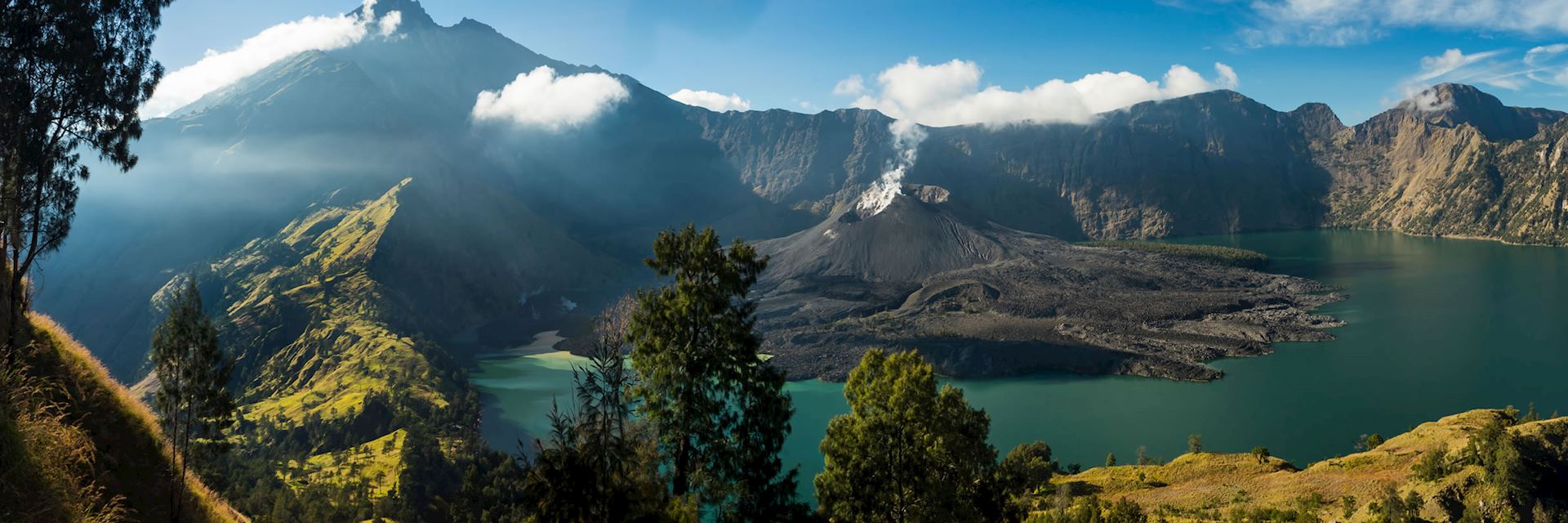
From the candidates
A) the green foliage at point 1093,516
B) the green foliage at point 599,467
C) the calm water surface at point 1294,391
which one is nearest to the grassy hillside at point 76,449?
the green foliage at point 599,467

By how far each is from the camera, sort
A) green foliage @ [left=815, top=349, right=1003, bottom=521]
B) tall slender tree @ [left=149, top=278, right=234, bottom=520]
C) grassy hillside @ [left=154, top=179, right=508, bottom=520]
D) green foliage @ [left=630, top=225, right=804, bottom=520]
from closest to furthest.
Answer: green foliage @ [left=630, top=225, right=804, bottom=520]
green foliage @ [left=815, top=349, right=1003, bottom=521]
tall slender tree @ [left=149, top=278, right=234, bottom=520]
grassy hillside @ [left=154, top=179, right=508, bottom=520]

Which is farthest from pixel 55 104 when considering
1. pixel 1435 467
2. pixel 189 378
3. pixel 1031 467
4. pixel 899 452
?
pixel 1031 467

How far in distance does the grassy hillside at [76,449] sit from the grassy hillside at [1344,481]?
27734 millimetres

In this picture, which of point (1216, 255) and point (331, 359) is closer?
point (331, 359)

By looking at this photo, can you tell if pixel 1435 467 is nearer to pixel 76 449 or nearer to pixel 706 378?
pixel 706 378

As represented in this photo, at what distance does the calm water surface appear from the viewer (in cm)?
5744

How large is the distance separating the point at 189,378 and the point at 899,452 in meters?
16.1

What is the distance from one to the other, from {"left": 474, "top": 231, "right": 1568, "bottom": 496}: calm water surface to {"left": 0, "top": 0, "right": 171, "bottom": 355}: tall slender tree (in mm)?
26714

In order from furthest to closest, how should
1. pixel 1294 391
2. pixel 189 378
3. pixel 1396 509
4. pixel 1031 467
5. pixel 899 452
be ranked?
pixel 1294 391
pixel 1031 467
pixel 1396 509
pixel 189 378
pixel 899 452

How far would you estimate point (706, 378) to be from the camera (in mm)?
13359

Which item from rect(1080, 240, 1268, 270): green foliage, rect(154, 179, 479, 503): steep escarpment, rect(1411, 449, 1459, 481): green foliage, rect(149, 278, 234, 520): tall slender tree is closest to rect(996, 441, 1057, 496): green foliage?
rect(1411, 449, 1459, 481): green foliage

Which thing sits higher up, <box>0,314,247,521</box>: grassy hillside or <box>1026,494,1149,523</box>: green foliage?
<box>0,314,247,521</box>: grassy hillside

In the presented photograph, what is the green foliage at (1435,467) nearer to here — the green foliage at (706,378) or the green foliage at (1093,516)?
the green foliage at (1093,516)

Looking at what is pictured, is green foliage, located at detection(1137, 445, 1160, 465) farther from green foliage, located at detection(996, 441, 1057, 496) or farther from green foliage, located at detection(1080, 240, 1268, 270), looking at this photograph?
green foliage, located at detection(1080, 240, 1268, 270)
